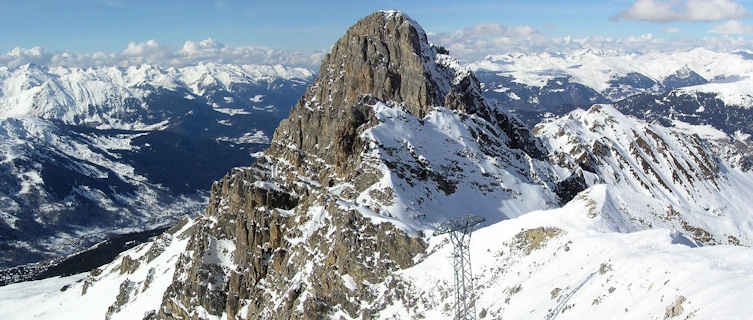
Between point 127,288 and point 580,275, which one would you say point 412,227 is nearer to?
point 580,275

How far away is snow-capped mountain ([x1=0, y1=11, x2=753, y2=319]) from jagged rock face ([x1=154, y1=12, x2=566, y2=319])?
0.36 m

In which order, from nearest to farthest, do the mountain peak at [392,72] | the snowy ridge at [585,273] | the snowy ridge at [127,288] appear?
the snowy ridge at [585,273] < the snowy ridge at [127,288] < the mountain peak at [392,72]

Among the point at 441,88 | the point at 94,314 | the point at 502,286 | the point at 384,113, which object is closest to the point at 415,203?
the point at 384,113

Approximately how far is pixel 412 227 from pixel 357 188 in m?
17.2

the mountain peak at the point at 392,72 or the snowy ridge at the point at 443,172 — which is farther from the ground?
the mountain peak at the point at 392,72

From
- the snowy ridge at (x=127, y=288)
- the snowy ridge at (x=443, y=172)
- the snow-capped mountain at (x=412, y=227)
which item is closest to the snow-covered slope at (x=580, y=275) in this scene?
the snow-capped mountain at (x=412, y=227)

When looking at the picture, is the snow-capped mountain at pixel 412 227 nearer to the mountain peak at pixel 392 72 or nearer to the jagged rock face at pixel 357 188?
the jagged rock face at pixel 357 188

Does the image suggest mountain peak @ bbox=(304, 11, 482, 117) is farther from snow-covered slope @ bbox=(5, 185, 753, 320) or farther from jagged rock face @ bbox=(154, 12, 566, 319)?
snow-covered slope @ bbox=(5, 185, 753, 320)

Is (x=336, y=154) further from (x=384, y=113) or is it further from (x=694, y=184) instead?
(x=694, y=184)

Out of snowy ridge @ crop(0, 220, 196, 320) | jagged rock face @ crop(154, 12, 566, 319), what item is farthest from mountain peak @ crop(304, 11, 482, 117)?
snowy ridge @ crop(0, 220, 196, 320)

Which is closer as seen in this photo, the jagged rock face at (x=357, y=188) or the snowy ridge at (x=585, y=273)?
the snowy ridge at (x=585, y=273)

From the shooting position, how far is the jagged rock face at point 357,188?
83750 mm

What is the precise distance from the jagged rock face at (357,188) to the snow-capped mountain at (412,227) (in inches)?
14.1

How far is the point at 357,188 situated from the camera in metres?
99.9
